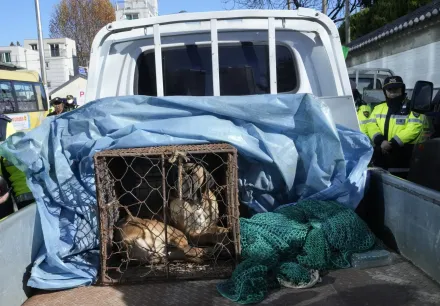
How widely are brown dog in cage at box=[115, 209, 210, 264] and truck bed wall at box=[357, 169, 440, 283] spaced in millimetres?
1079

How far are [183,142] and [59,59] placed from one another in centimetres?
4630

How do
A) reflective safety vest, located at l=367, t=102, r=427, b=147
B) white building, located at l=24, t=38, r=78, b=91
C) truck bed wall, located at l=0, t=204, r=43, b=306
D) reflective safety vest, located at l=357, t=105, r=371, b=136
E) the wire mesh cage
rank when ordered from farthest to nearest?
white building, located at l=24, t=38, r=78, b=91, reflective safety vest, located at l=357, t=105, r=371, b=136, reflective safety vest, located at l=367, t=102, r=427, b=147, the wire mesh cage, truck bed wall, located at l=0, t=204, r=43, b=306

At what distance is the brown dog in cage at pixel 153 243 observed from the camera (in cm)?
255

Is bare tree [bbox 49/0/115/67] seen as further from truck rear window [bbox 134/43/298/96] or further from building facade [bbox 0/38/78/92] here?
truck rear window [bbox 134/43/298/96]

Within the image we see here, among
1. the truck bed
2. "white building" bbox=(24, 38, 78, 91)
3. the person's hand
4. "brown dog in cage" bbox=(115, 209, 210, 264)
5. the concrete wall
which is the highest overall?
"white building" bbox=(24, 38, 78, 91)

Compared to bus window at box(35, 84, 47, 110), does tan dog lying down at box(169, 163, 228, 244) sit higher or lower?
lower

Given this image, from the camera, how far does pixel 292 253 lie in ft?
8.09

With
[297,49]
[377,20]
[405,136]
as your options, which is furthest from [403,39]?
[297,49]

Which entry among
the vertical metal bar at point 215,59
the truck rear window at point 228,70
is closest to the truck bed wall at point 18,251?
the vertical metal bar at point 215,59

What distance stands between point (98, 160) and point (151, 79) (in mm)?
1419

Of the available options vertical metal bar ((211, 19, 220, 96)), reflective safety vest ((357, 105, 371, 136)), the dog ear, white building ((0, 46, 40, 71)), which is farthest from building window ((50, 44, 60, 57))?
the dog ear

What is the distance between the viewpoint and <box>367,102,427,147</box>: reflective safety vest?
4.16m

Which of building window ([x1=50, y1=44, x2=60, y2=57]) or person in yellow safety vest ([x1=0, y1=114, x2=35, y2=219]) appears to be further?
building window ([x1=50, y1=44, x2=60, y2=57])

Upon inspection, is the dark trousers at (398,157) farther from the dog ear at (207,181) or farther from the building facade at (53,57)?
the building facade at (53,57)
